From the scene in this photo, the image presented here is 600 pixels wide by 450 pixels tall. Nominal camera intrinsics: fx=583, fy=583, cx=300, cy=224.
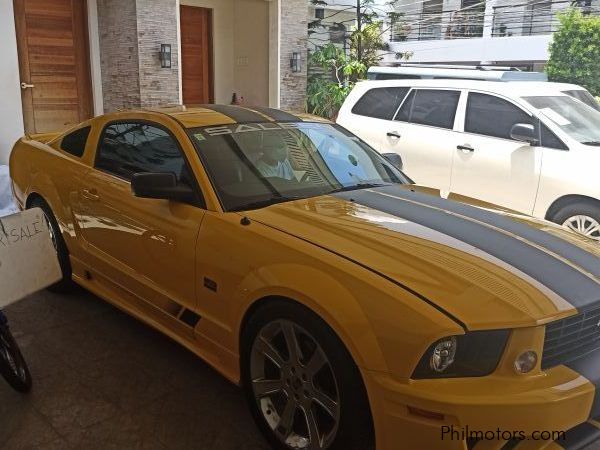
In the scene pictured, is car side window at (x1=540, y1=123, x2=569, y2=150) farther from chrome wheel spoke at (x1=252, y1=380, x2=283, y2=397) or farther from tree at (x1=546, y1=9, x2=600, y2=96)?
tree at (x1=546, y1=9, x2=600, y2=96)

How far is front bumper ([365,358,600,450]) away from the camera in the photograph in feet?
6.43

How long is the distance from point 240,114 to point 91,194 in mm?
1105

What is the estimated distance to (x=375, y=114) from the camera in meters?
7.27

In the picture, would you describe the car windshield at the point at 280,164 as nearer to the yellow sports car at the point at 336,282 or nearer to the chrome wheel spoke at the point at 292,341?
the yellow sports car at the point at 336,282

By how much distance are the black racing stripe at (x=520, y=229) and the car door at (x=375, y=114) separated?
3.70 meters

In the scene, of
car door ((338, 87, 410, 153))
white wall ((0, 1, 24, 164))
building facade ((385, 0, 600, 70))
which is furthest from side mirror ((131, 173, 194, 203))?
building facade ((385, 0, 600, 70))

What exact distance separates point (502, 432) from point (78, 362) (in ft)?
8.22

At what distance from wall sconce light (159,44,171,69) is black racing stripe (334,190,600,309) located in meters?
7.71

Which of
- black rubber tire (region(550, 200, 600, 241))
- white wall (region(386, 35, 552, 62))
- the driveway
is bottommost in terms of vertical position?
the driveway

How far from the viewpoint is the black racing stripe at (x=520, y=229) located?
102 inches

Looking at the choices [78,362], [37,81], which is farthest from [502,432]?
[37,81]

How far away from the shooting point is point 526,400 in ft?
6.46

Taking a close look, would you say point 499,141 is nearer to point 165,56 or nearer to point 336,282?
point 336,282

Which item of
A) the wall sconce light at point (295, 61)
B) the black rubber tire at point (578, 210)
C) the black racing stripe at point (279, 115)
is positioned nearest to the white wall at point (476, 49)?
the wall sconce light at point (295, 61)
